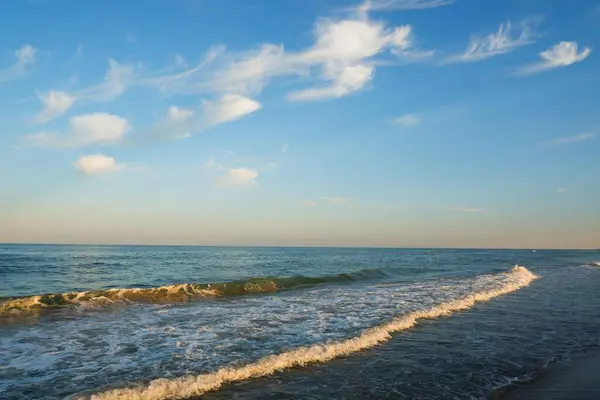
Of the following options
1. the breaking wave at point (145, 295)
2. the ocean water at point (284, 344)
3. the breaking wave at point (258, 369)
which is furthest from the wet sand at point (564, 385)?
the breaking wave at point (145, 295)

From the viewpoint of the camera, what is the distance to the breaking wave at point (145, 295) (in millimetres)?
15750

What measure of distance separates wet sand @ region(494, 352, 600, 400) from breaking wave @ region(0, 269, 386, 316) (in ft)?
45.9

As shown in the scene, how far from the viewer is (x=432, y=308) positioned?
1518 cm

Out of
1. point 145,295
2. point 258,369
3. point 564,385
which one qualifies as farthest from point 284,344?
point 145,295

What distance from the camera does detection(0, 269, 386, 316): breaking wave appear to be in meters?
15.8

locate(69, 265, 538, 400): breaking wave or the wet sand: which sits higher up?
locate(69, 265, 538, 400): breaking wave

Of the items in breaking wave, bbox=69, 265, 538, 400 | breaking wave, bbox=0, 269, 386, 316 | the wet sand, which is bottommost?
breaking wave, bbox=0, 269, 386, 316

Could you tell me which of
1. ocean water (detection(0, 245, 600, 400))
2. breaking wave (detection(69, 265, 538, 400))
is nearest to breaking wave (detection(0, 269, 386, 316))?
ocean water (detection(0, 245, 600, 400))

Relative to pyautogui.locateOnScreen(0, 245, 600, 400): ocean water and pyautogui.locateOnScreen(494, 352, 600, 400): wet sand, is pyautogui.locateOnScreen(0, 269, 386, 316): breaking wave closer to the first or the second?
pyautogui.locateOnScreen(0, 245, 600, 400): ocean water

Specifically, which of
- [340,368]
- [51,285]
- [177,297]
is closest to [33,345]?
[340,368]

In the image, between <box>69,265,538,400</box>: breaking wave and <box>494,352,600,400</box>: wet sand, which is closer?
<box>69,265,538,400</box>: breaking wave

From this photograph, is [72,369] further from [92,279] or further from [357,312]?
[92,279]

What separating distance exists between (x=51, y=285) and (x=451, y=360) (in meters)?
23.6

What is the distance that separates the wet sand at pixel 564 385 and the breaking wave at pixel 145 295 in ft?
45.9
